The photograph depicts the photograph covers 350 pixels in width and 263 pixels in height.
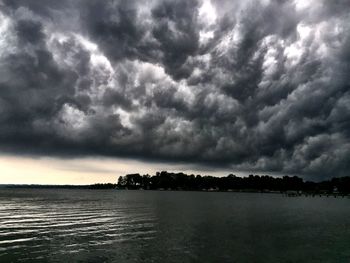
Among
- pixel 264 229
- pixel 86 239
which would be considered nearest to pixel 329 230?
pixel 264 229

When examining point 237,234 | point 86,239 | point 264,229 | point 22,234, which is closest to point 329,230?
point 264,229

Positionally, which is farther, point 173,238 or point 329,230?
point 329,230

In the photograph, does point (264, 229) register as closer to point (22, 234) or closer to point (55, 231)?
point (55, 231)

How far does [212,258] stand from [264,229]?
2636 cm

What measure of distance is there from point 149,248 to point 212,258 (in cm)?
809

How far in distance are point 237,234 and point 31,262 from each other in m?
29.7

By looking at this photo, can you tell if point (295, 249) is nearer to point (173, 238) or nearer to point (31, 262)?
point (173, 238)

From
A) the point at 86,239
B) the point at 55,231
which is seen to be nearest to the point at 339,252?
the point at 86,239

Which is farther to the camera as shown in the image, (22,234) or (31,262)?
(22,234)

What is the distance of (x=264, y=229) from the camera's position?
6134 cm

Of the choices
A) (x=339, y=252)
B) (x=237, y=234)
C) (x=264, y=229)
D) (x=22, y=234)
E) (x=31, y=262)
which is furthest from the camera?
(x=264, y=229)

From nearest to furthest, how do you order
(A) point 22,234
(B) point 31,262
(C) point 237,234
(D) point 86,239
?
(B) point 31,262, (D) point 86,239, (A) point 22,234, (C) point 237,234

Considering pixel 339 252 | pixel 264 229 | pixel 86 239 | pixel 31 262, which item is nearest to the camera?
pixel 31 262

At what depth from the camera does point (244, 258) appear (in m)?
37.8
